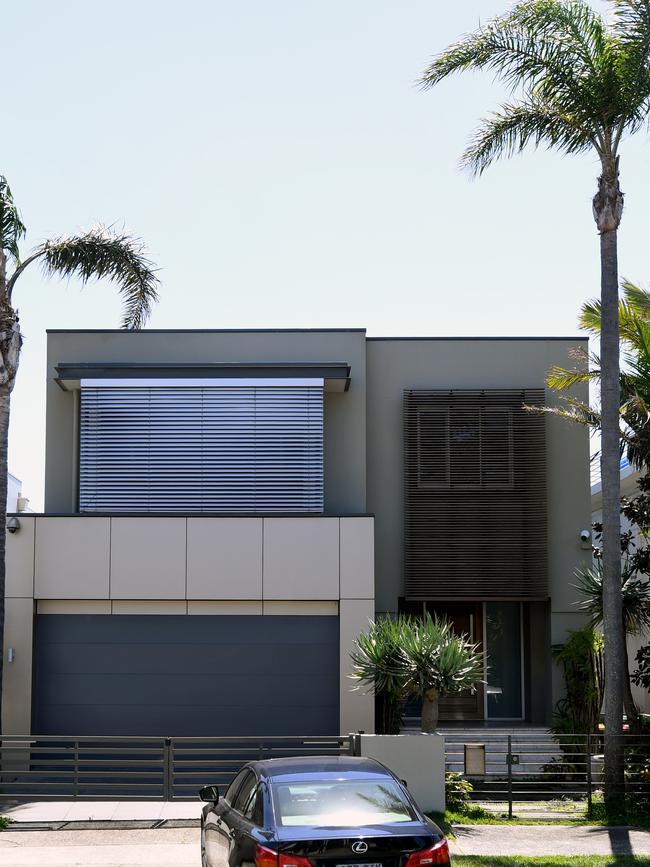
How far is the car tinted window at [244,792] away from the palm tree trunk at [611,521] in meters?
7.20

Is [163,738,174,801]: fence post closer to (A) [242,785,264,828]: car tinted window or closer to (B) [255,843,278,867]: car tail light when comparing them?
(A) [242,785,264,828]: car tinted window

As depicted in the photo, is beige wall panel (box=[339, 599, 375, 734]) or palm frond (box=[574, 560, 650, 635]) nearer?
palm frond (box=[574, 560, 650, 635])

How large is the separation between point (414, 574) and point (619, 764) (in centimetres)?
667

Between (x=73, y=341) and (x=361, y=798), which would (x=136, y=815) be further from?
(x=73, y=341)

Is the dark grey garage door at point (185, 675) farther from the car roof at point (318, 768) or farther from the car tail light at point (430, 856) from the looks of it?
the car tail light at point (430, 856)

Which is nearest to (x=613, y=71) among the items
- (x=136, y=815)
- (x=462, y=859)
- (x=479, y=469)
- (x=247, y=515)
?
(x=479, y=469)

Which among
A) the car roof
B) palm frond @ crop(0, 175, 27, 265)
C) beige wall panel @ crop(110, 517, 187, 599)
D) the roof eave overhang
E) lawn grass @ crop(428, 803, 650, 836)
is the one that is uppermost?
palm frond @ crop(0, 175, 27, 265)

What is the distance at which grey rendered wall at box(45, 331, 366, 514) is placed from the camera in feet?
71.2

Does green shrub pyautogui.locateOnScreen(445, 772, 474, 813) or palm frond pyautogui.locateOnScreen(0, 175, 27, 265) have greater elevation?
palm frond pyautogui.locateOnScreen(0, 175, 27, 265)

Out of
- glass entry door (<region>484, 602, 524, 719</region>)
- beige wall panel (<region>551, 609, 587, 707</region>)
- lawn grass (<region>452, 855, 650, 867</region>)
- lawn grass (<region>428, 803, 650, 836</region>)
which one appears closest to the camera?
lawn grass (<region>452, 855, 650, 867</region>)

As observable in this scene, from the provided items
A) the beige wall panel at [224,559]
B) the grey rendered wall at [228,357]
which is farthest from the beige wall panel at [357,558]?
the grey rendered wall at [228,357]

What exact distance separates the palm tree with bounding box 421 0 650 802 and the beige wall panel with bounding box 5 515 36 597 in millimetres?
9968

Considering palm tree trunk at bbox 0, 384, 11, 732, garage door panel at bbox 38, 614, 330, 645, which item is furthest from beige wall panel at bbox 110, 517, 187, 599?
palm tree trunk at bbox 0, 384, 11, 732

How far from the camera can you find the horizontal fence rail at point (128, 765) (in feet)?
49.4
